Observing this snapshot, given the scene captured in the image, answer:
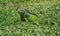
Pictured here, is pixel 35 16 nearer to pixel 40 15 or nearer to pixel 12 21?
pixel 40 15

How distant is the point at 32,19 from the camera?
7070mm

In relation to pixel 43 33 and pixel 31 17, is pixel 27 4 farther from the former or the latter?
pixel 43 33

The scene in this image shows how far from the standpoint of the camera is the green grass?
6.35m

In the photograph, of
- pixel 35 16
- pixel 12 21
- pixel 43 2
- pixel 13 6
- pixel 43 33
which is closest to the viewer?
pixel 43 33

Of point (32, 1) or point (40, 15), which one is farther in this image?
point (32, 1)

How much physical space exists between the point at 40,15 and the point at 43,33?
4.06 feet

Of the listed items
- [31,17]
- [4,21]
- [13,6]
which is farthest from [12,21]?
[13,6]

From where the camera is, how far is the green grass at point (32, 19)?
635cm

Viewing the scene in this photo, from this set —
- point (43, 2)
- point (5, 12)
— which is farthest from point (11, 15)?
point (43, 2)

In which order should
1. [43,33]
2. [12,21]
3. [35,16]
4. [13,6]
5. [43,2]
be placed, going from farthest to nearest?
[43,2]
[13,6]
[35,16]
[12,21]
[43,33]

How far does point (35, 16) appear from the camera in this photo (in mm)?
7305

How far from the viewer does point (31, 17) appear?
7148 mm

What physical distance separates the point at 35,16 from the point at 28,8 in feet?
2.54

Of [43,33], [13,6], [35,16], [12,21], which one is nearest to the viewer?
[43,33]
